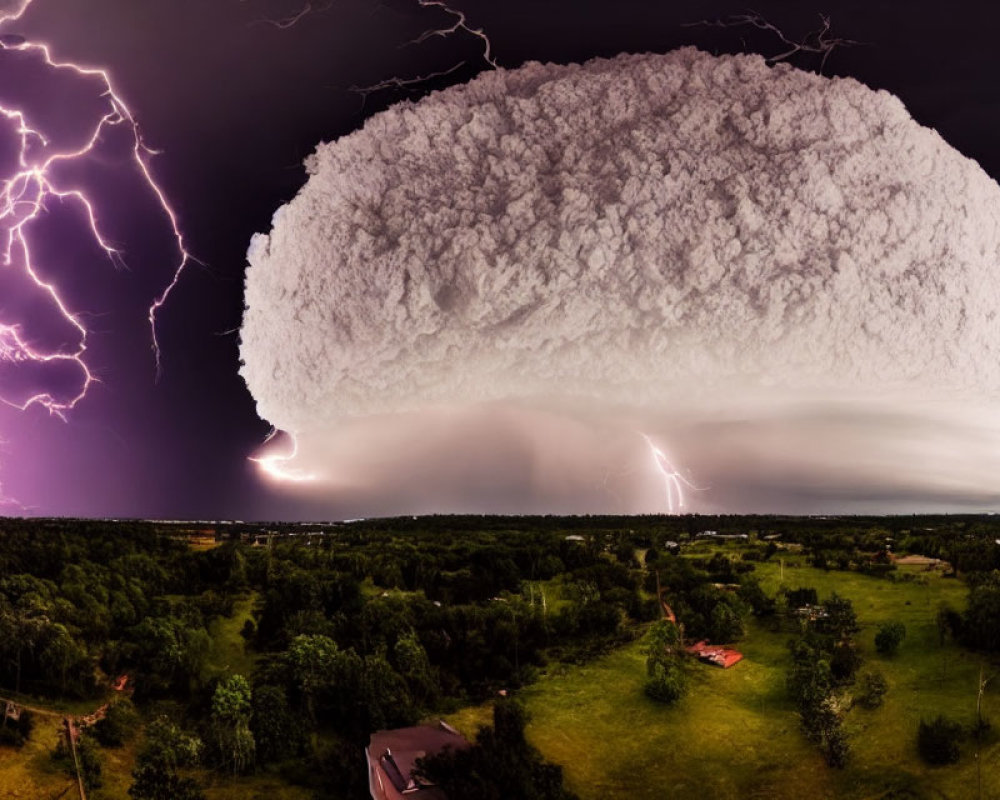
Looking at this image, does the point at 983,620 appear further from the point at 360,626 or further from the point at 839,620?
the point at 360,626

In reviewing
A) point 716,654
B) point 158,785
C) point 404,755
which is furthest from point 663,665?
point 158,785

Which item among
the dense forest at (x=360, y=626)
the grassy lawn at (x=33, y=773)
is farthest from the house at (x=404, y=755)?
the grassy lawn at (x=33, y=773)

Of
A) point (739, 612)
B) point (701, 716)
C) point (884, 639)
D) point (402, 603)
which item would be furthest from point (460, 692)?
point (884, 639)

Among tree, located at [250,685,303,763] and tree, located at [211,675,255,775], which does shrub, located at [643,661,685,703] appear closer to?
tree, located at [250,685,303,763]

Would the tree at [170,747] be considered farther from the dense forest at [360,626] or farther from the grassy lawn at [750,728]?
the grassy lawn at [750,728]

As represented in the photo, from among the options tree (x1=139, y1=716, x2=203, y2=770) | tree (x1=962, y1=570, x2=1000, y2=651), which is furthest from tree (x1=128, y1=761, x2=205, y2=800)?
tree (x1=962, y1=570, x2=1000, y2=651)
